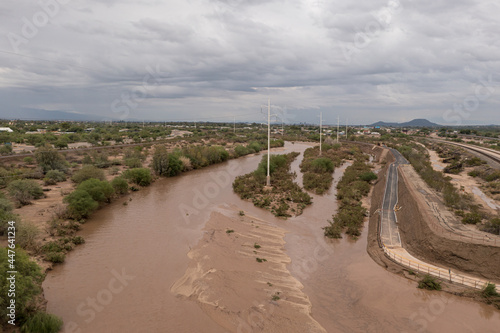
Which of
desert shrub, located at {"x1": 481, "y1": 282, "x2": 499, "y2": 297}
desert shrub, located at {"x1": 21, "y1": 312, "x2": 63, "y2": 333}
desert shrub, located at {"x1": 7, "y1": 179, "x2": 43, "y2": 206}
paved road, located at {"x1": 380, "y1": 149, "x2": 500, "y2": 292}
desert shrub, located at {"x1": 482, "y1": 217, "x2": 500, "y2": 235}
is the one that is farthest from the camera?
desert shrub, located at {"x1": 7, "y1": 179, "x2": 43, "y2": 206}

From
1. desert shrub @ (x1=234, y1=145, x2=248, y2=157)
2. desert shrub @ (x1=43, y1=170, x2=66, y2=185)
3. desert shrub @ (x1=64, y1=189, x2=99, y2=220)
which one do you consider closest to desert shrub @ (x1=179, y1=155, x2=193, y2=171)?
desert shrub @ (x1=43, y1=170, x2=66, y2=185)

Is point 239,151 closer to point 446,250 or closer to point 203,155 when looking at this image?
point 203,155

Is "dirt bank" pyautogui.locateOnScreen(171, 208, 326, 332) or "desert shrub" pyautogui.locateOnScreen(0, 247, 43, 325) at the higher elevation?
"desert shrub" pyautogui.locateOnScreen(0, 247, 43, 325)

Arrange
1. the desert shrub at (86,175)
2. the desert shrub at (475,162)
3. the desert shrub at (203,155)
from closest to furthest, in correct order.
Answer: the desert shrub at (86,175) → the desert shrub at (475,162) → the desert shrub at (203,155)

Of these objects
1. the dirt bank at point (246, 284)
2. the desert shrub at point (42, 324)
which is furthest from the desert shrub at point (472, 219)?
the desert shrub at point (42, 324)

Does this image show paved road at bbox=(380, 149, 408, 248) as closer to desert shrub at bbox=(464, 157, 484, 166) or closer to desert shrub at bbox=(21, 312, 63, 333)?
desert shrub at bbox=(21, 312, 63, 333)

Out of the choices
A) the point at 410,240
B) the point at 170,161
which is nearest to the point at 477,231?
the point at 410,240

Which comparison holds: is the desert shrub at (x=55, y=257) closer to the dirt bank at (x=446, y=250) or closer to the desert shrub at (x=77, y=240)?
the desert shrub at (x=77, y=240)
